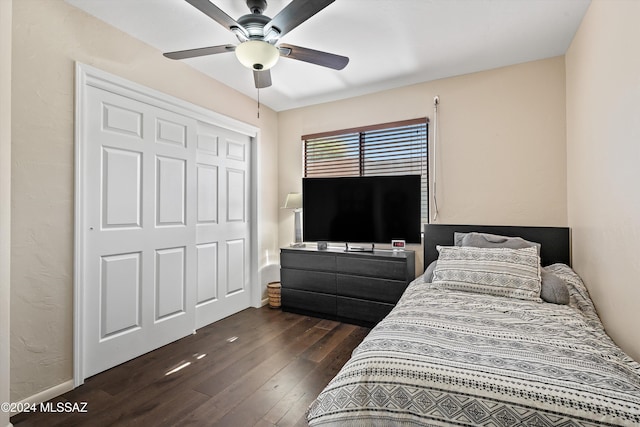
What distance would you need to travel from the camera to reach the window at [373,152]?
3.28 metres

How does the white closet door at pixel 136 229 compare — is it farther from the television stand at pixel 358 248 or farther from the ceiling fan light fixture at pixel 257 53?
the television stand at pixel 358 248

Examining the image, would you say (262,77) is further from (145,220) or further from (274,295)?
(274,295)

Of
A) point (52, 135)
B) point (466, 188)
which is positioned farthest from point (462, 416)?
point (52, 135)

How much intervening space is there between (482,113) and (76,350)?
152 inches

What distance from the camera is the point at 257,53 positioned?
5.94 feet

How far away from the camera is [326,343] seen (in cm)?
268

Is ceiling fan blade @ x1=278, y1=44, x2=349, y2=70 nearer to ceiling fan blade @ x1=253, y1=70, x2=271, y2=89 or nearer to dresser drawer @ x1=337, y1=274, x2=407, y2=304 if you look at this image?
ceiling fan blade @ x1=253, y1=70, x2=271, y2=89

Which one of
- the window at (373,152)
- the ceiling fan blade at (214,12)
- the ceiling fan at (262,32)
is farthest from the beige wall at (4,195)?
the window at (373,152)

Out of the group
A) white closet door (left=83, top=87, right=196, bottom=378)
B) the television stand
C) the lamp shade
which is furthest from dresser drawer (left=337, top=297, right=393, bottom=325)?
white closet door (left=83, top=87, right=196, bottom=378)

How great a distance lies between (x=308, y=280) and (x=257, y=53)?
236 centimetres

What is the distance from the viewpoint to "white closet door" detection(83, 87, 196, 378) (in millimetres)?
2182

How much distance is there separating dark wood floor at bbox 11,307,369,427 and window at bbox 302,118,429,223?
5.81 ft

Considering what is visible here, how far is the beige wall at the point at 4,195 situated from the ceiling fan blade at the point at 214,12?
3.11 ft

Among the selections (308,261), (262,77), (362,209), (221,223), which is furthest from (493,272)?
(221,223)
